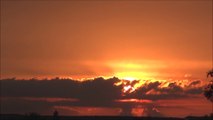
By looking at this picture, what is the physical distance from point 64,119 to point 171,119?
27544mm

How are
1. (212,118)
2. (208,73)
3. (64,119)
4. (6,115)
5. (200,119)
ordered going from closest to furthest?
(208,73)
(212,118)
(200,119)
(64,119)
(6,115)

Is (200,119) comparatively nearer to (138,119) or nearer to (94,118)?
(138,119)

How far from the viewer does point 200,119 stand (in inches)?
5497

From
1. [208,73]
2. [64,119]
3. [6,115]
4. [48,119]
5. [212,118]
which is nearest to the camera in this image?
[208,73]

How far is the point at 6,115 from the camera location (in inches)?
7052

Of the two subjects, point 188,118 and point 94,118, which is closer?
point 188,118

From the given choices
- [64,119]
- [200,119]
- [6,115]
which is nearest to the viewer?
[200,119]

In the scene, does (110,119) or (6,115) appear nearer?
(110,119)

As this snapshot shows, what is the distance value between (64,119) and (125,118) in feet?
58.2

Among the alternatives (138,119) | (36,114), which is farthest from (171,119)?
(36,114)

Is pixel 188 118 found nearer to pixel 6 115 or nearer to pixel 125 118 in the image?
pixel 125 118

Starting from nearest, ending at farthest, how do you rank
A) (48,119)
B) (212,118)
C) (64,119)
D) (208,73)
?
(208,73) → (212,118) → (48,119) → (64,119)

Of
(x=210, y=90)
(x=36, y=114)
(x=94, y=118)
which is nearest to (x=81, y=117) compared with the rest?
(x=94, y=118)

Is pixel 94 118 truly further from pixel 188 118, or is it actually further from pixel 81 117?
pixel 188 118
